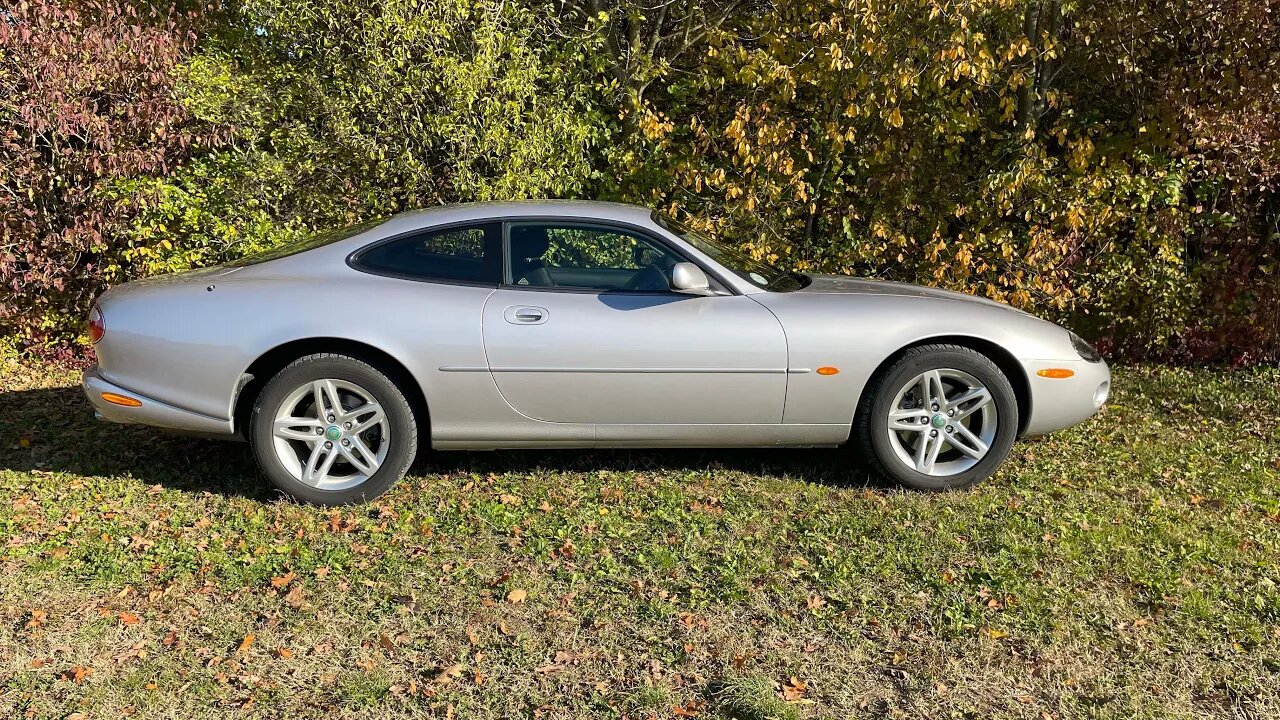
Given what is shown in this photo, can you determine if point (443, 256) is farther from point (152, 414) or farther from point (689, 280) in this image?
point (152, 414)

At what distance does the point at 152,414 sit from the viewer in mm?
4332

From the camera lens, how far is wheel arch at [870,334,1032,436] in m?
4.59

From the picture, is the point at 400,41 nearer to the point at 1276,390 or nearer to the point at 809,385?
the point at 809,385

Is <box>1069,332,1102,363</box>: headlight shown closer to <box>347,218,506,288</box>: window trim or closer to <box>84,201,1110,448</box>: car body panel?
<box>84,201,1110,448</box>: car body panel

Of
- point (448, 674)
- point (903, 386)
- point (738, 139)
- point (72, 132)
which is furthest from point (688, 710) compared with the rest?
point (72, 132)

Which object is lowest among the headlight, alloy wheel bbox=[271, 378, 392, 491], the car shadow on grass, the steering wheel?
the car shadow on grass

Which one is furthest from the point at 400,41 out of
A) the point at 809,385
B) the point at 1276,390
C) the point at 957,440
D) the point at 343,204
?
the point at 1276,390

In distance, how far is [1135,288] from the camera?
23.6ft

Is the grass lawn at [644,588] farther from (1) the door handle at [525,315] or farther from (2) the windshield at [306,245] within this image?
(2) the windshield at [306,245]

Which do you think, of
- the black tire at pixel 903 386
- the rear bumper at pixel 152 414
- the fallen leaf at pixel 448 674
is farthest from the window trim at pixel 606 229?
the fallen leaf at pixel 448 674

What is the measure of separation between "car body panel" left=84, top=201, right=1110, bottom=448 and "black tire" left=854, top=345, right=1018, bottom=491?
0.28 feet

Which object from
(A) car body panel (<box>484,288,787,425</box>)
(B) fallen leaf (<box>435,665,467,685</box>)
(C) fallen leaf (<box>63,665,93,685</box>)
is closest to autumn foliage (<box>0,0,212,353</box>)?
(A) car body panel (<box>484,288,787,425</box>)

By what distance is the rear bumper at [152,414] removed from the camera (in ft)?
14.2

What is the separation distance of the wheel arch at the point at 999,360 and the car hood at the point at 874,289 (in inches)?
10.1
